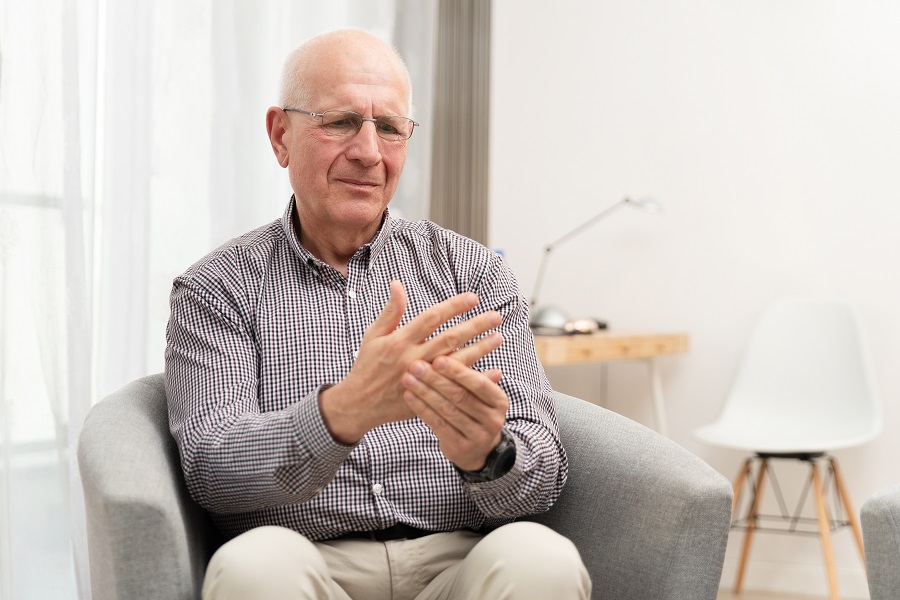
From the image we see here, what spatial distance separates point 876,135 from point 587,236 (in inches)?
40.1

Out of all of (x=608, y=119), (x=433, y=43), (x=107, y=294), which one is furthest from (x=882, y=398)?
(x=107, y=294)

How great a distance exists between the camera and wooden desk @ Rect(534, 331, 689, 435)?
258 cm

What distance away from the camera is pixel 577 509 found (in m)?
1.43

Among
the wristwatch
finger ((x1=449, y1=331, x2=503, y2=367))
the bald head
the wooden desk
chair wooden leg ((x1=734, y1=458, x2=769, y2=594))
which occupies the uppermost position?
the bald head

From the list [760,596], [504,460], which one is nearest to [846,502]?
[760,596]

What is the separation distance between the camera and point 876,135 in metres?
3.10

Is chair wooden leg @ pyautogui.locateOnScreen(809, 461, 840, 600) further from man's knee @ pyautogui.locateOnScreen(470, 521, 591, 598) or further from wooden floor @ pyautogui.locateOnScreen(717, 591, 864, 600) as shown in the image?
man's knee @ pyautogui.locateOnScreen(470, 521, 591, 598)

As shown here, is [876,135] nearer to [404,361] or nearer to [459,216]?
[459,216]

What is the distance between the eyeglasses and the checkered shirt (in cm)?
14

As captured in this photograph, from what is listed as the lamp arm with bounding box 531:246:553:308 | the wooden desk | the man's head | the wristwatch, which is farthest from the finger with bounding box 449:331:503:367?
the lamp arm with bounding box 531:246:553:308

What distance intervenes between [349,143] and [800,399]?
2.09 metres

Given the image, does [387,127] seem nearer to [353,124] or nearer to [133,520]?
[353,124]

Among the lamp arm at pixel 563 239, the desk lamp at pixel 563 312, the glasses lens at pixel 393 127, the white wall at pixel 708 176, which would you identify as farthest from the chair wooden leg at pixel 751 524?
the glasses lens at pixel 393 127

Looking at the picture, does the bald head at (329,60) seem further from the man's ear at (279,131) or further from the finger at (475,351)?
the finger at (475,351)
